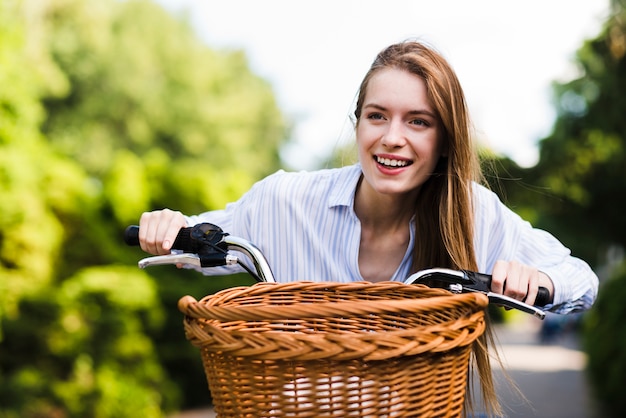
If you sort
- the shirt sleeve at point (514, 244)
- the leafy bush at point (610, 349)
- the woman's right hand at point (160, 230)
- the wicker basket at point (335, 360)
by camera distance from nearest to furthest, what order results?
the wicker basket at point (335, 360) → the woman's right hand at point (160, 230) → the shirt sleeve at point (514, 244) → the leafy bush at point (610, 349)

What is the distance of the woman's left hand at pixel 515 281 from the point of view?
2.00 meters

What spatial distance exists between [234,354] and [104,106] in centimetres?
2120

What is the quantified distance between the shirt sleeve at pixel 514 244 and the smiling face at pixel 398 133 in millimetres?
287

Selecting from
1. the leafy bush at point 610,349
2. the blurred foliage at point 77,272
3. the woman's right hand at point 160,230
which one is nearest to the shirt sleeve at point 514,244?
the woman's right hand at point 160,230

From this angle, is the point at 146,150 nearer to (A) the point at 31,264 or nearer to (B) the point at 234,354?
(A) the point at 31,264

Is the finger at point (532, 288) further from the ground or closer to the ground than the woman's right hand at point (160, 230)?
closer to the ground

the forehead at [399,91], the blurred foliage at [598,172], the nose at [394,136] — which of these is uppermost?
the forehead at [399,91]

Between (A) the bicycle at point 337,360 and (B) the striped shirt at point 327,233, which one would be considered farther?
(B) the striped shirt at point 327,233

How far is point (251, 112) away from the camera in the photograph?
1148 inches

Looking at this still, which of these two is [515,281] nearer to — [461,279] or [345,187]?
[461,279]

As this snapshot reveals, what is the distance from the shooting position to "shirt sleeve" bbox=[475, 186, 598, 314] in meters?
2.33

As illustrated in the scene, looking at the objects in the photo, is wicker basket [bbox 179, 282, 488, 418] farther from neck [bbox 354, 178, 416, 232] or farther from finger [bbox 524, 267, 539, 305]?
neck [bbox 354, 178, 416, 232]

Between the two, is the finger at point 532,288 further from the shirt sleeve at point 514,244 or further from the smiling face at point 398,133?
the smiling face at point 398,133

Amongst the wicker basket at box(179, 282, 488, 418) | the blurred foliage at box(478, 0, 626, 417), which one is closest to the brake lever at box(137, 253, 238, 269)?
the wicker basket at box(179, 282, 488, 418)
